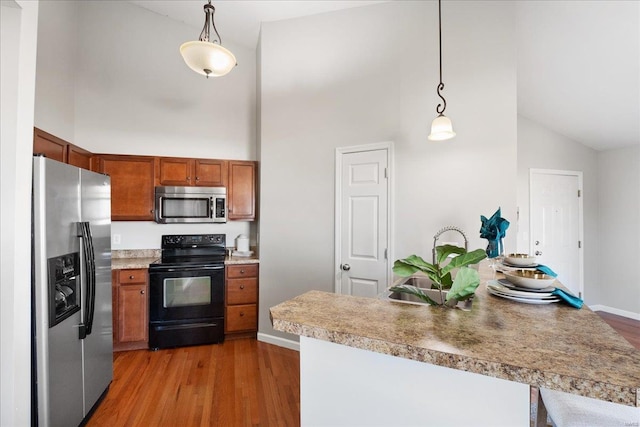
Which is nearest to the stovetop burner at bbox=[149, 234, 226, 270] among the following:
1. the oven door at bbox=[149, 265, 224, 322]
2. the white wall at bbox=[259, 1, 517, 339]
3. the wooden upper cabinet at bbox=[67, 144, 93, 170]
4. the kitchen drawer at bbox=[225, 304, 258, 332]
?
the oven door at bbox=[149, 265, 224, 322]

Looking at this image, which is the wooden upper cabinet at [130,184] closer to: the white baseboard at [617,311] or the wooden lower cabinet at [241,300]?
the wooden lower cabinet at [241,300]

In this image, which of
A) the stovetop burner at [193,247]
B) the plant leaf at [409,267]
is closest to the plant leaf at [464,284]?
the plant leaf at [409,267]

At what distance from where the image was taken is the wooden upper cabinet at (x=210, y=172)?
344 centimetres

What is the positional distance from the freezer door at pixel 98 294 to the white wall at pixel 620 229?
6.31 meters

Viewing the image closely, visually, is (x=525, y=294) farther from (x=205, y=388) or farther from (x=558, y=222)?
(x=558, y=222)

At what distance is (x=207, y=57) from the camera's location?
1711 millimetres

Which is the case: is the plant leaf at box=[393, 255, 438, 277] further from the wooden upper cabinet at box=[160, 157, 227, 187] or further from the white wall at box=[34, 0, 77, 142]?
the white wall at box=[34, 0, 77, 142]

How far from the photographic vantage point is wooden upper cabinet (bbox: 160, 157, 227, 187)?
3340mm

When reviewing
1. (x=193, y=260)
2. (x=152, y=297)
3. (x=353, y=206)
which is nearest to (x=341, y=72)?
(x=353, y=206)

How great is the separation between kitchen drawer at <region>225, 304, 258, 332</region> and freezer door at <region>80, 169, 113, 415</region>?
1134 mm

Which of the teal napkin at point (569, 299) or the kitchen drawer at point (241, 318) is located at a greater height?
the teal napkin at point (569, 299)

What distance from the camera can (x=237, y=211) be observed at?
3.54m

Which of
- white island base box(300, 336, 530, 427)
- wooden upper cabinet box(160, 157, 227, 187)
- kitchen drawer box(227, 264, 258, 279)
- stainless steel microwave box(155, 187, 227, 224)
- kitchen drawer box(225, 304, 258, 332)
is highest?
wooden upper cabinet box(160, 157, 227, 187)

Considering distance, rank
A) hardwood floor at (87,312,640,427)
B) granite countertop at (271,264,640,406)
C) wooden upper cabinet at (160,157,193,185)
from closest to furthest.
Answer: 1. granite countertop at (271,264,640,406)
2. hardwood floor at (87,312,640,427)
3. wooden upper cabinet at (160,157,193,185)
